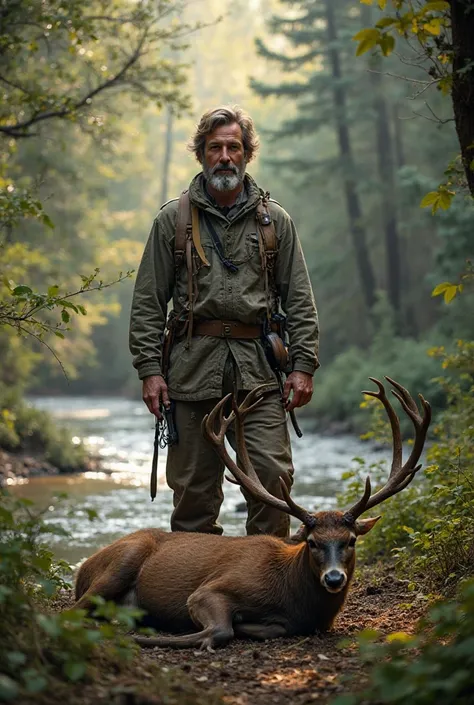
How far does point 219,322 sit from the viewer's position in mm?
6953

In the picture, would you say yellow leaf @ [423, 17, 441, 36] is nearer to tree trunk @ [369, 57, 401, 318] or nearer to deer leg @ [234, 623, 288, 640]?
deer leg @ [234, 623, 288, 640]

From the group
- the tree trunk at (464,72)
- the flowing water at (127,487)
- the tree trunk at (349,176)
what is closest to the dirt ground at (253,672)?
the flowing water at (127,487)

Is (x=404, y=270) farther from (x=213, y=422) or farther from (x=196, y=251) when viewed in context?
(x=213, y=422)

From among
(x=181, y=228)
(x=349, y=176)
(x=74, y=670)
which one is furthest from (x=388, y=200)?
(x=74, y=670)

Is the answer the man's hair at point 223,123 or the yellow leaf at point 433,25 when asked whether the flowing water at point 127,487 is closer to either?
the man's hair at point 223,123

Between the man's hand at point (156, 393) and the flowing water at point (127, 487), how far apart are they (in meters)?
1.03

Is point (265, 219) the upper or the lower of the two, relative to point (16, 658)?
upper

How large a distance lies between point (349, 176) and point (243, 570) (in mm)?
25132

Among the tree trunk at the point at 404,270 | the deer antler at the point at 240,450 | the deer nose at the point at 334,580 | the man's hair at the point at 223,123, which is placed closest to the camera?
the deer nose at the point at 334,580

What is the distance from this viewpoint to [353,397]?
83.0ft

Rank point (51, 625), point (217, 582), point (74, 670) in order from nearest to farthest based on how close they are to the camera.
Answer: point (51, 625)
point (74, 670)
point (217, 582)

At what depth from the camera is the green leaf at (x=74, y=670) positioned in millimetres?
3779

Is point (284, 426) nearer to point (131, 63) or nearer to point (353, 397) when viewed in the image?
point (131, 63)

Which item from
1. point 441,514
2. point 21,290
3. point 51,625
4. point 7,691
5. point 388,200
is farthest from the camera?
point 388,200
